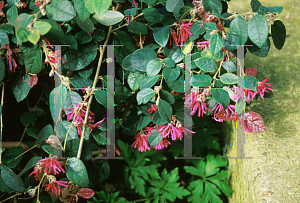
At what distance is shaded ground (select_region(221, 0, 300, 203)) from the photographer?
81 cm

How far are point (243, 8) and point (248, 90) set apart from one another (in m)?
1.33

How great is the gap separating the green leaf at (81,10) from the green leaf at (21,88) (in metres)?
0.32

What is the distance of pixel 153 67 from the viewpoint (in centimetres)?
69

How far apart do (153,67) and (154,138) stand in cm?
25

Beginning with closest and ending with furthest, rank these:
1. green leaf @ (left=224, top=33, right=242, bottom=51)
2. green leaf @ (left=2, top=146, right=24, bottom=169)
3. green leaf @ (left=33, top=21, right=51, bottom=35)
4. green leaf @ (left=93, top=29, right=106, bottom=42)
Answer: green leaf @ (left=33, top=21, right=51, bottom=35) → green leaf @ (left=224, top=33, right=242, bottom=51) → green leaf @ (left=93, top=29, right=106, bottom=42) → green leaf @ (left=2, top=146, right=24, bottom=169)

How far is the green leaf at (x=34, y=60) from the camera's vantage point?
68 centimetres

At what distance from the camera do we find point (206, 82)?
66 centimetres

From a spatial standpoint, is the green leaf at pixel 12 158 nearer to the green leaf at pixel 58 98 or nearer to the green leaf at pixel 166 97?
the green leaf at pixel 58 98

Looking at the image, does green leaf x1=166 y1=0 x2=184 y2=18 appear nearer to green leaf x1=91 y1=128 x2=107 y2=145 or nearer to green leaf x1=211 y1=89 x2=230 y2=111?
green leaf x1=211 y1=89 x2=230 y2=111

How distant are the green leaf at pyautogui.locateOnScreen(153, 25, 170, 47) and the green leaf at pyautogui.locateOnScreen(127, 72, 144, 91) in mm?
139

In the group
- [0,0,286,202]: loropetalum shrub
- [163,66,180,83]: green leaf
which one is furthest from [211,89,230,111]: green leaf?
[163,66,180,83]: green leaf

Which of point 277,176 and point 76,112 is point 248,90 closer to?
point 277,176

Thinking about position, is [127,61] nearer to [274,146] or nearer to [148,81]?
[148,81]

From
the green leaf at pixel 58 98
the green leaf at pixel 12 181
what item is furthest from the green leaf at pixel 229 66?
the green leaf at pixel 12 181
